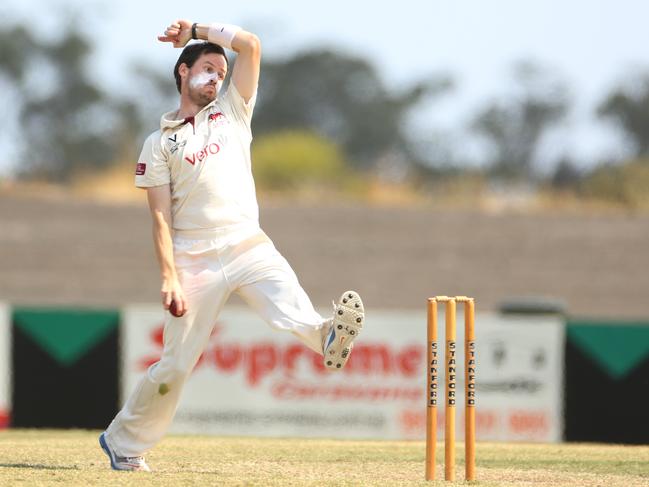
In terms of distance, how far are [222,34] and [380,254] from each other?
19.0 meters

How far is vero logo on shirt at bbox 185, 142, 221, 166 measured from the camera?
8.15 metres

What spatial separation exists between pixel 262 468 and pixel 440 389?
6.46 metres

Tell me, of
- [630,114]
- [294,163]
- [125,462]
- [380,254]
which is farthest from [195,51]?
[630,114]

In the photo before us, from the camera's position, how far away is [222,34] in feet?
27.3

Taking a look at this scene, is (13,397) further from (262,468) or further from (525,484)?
(525,484)

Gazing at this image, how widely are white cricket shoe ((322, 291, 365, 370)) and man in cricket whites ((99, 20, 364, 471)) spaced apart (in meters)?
0.07

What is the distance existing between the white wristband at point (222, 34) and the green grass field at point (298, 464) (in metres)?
2.49

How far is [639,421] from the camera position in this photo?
50.2 ft

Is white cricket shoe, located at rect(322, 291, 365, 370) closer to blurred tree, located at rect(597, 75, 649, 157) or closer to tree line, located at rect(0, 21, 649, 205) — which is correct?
tree line, located at rect(0, 21, 649, 205)

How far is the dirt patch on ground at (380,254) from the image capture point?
84.5 ft

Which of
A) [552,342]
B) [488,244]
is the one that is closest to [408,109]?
[488,244]

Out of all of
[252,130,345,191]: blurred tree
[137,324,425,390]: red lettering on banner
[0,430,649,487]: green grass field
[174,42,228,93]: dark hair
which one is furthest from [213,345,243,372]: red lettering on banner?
[252,130,345,191]: blurred tree

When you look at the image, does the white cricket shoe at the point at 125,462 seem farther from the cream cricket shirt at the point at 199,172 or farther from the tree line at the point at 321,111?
the tree line at the point at 321,111

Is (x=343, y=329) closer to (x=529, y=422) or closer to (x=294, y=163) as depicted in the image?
(x=529, y=422)
